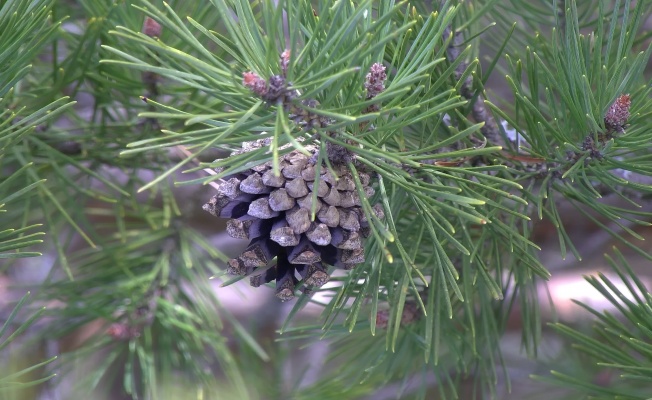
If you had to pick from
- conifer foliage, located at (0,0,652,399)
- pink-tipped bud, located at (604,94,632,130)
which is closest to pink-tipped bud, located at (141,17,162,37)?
conifer foliage, located at (0,0,652,399)

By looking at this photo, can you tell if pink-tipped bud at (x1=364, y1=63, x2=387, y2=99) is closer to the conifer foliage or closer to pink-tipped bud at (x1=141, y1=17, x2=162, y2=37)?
the conifer foliage

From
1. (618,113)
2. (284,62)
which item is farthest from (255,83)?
(618,113)

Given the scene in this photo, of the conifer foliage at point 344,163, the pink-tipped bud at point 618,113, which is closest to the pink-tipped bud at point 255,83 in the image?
the conifer foliage at point 344,163

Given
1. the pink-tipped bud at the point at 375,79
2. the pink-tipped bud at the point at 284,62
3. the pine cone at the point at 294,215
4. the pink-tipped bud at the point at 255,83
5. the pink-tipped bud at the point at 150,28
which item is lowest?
the pine cone at the point at 294,215

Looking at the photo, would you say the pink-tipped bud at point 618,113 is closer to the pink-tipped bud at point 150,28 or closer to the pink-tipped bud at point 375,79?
the pink-tipped bud at point 375,79

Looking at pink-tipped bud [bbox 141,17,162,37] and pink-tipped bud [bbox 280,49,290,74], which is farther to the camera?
pink-tipped bud [bbox 141,17,162,37]

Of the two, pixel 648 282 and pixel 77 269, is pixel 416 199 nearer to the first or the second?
pixel 77 269

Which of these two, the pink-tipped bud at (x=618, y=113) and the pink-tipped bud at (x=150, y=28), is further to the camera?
the pink-tipped bud at (x=150, y=28)
